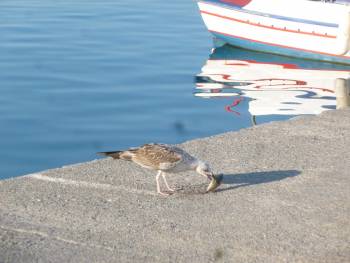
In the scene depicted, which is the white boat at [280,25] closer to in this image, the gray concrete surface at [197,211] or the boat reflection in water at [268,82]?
the boat reflection in water at [268,82]

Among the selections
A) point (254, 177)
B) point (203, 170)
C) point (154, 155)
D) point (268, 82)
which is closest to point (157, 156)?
point (154, 155)

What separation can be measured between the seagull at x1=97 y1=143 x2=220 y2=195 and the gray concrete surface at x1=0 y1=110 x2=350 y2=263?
0.67 ft

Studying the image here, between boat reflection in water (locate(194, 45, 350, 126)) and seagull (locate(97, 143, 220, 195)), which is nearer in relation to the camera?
seagull (locate(97, 143, 220, 195))

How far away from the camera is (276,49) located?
76.7 ft

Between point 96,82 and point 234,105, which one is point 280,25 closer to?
point 234,105

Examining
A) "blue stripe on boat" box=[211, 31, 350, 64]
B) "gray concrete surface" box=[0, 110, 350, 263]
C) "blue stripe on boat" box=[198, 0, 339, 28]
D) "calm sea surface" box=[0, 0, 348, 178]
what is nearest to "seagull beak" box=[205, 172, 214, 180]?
"gray concrete surface" box=[0, 110, 350, 263]

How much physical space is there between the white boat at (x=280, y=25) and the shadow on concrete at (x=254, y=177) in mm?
12972

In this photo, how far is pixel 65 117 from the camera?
16312 millimetres

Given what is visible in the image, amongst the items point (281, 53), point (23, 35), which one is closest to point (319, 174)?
point (281, 53)

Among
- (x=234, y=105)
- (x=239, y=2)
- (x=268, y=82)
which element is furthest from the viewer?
(x=239, y=2)

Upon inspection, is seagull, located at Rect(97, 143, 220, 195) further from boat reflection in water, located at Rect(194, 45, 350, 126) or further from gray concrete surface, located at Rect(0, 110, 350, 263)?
boat reflection in water, located at Rect(194, 45, 350, 126)

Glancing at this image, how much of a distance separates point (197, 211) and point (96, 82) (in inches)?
475

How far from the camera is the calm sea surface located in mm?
14961

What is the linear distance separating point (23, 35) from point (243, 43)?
5.65m
